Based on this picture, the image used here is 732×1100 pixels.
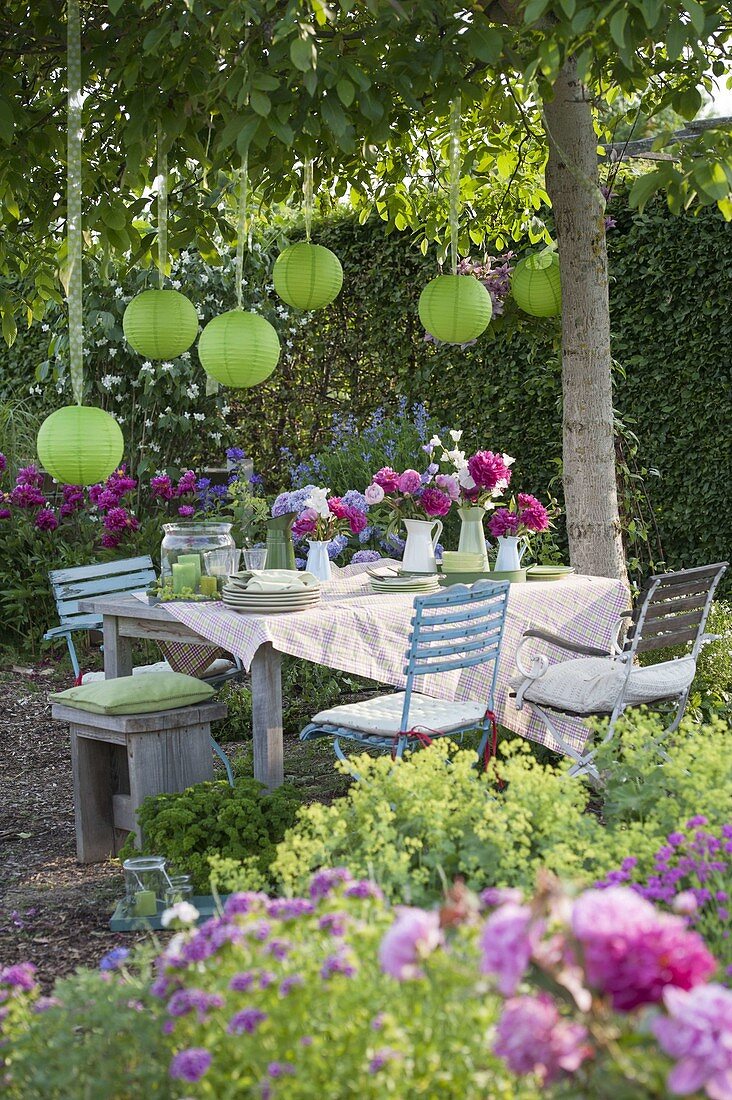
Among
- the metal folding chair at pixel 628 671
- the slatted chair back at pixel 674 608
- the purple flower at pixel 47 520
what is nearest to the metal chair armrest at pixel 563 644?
the metal folding chair at pixel 628 671

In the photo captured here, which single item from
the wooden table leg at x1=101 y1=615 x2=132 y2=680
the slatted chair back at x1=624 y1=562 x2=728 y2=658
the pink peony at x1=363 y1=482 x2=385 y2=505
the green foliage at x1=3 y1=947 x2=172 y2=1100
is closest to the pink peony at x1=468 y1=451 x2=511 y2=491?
the pink peony at x1=363 y1=482 x2=385 y2=505

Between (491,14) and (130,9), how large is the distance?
1.19 metres

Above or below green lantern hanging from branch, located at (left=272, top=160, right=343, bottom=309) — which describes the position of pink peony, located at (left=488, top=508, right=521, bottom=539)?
below

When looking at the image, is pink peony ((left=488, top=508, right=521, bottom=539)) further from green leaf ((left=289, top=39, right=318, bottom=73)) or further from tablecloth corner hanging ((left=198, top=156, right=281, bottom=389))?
green leaf ((left=289, top=39, right=318, bottom=73))

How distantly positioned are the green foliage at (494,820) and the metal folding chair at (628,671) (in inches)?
35.1

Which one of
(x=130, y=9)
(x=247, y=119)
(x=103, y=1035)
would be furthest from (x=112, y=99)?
(x=103, y=1035)

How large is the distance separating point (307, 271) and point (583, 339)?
1.18 meters

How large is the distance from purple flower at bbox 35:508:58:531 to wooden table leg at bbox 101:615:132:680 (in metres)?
2.76

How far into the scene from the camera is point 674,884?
7.04ft

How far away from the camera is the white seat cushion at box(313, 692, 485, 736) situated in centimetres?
337

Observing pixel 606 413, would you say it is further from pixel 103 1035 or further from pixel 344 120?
pixel 103 1035

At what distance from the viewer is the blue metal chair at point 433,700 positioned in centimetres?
331

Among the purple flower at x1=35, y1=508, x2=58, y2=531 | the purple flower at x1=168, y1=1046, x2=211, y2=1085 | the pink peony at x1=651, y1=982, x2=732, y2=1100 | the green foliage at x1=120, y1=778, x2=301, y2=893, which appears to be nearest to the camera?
the pink peony at x1=651, y1=982, x2=732, y2=1100

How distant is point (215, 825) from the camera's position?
3.16m
